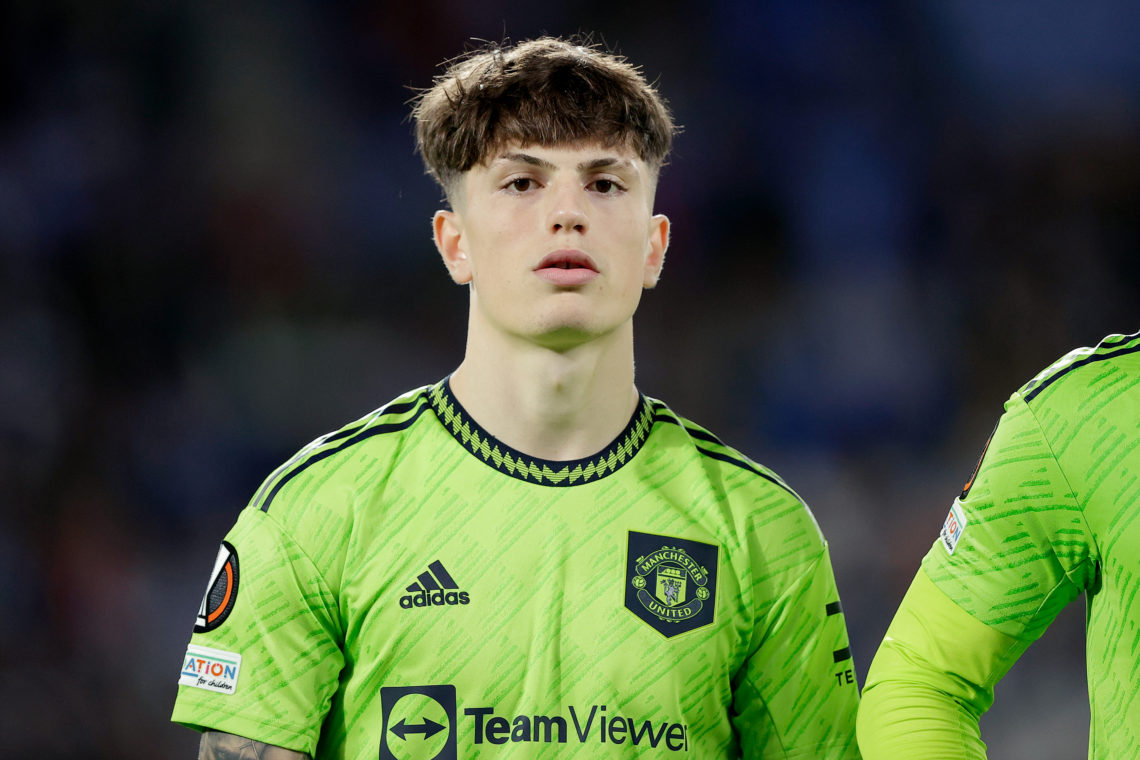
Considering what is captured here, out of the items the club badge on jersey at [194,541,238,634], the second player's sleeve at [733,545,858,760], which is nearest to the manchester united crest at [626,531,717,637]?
the second player's sleeve at [733,545,858,760]

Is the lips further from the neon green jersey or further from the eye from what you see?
the neon green jersey

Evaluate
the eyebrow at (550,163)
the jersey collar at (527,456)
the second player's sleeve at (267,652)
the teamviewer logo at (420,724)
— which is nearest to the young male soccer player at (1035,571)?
the jersey collar at (527,456)

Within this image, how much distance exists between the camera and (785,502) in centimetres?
272

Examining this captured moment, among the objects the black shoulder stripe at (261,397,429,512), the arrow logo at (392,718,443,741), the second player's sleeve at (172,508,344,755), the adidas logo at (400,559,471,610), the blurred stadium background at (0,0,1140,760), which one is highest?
the blurred stadium background at (0,0,1140,760)

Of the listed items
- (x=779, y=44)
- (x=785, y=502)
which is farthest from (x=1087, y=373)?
(x=779, y=44)

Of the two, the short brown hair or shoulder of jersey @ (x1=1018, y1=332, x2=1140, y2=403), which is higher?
the short brown hair

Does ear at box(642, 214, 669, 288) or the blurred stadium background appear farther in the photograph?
the blurred stadium background

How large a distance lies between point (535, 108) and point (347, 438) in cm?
81

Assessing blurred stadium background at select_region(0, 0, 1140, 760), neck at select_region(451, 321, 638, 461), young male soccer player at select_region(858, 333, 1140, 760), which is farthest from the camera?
blurred stadium background at select_region(0, 0, 1140, 760)

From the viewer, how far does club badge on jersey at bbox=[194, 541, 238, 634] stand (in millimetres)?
2521

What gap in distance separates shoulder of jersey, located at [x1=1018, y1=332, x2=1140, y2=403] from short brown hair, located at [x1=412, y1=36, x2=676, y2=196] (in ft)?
3.14

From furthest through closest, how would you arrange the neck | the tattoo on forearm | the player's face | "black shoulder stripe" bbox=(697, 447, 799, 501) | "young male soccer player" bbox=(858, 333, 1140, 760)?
"black shoulder stripe" bbox=(697, 447, 799, 501) → the neck → the player's face → the tattoo on forearm → "young male soccer player" bbox=(858, 333, 1140, 760)

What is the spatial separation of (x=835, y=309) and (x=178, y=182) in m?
2.95

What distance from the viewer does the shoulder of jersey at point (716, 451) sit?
2768mm
